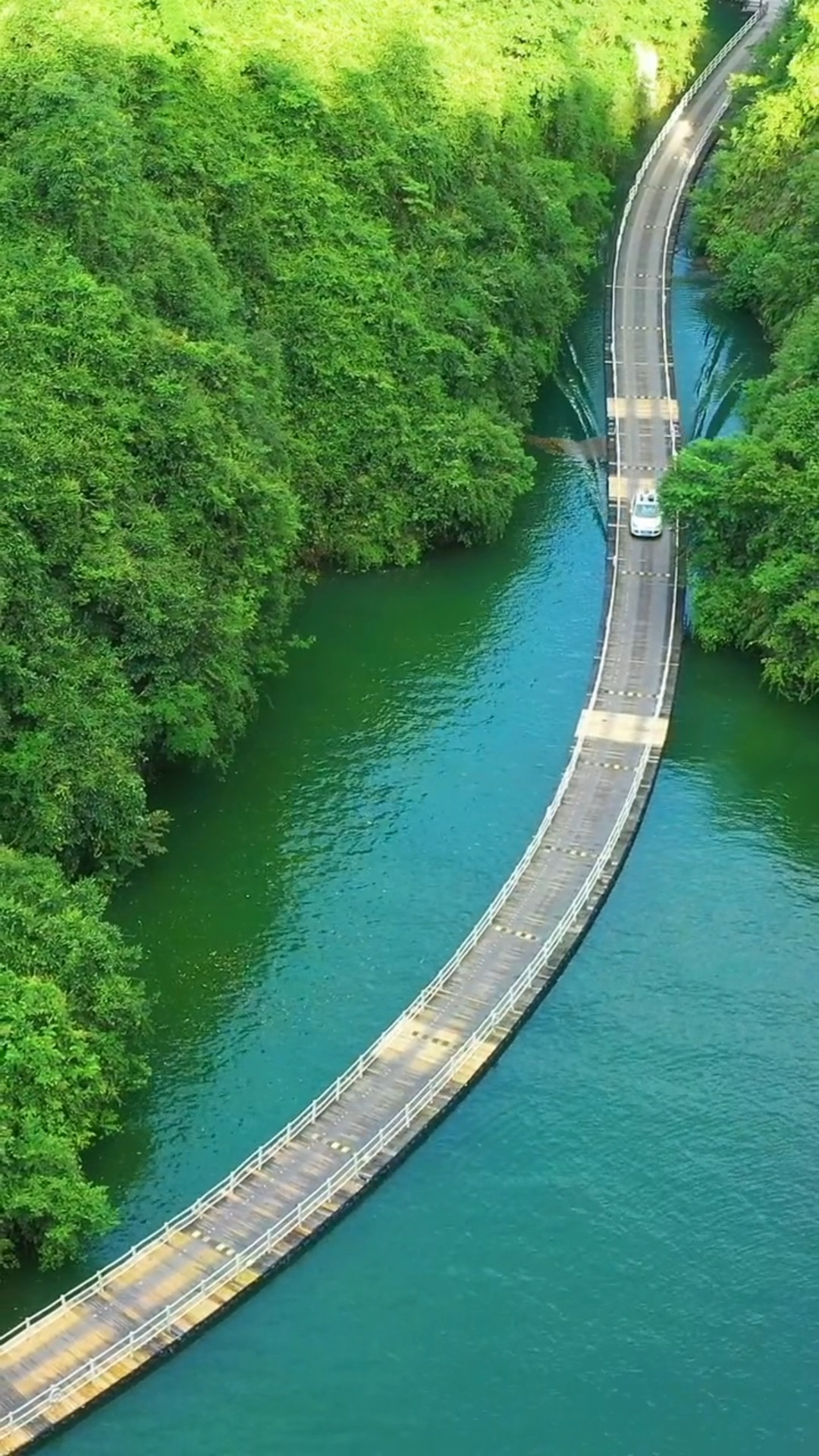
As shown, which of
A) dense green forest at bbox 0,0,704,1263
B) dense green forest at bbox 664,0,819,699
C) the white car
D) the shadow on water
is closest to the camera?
the shadow on water

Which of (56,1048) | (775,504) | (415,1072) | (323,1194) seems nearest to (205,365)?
(775,504)

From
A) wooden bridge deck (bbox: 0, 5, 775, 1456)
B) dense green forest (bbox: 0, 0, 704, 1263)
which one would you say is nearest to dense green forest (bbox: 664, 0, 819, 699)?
wooden bridge deck (bbox: 0, 5, 775, 1456)

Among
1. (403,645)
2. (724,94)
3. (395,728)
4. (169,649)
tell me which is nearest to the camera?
(169,649)

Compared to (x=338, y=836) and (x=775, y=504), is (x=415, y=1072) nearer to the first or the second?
(x=338, y=836)

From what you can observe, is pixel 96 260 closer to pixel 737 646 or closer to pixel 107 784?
pixel 107 784

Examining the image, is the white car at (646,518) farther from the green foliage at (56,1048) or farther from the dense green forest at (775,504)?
the green foliage at (56,1048)

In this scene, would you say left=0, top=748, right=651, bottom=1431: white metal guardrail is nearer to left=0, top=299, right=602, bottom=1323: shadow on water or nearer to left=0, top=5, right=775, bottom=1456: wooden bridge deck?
left=0, top=5, right=775, bottom=1456: wooden bridge deck

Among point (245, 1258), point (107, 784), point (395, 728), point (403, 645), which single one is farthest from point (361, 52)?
point (245, 1258)
